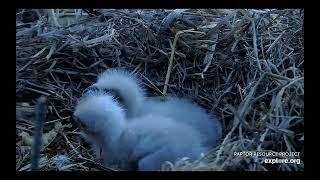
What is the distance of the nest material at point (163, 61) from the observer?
5.98 feet

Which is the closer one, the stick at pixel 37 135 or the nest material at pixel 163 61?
the stick at pixel 37 135

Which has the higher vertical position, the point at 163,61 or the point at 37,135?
the point at 163,61

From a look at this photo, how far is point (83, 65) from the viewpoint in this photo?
1.88 meters

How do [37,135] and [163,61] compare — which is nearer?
[37,135]

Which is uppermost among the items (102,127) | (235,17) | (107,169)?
(235,17)

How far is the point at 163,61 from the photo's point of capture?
6.24ft

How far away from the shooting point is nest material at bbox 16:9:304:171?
1.82m

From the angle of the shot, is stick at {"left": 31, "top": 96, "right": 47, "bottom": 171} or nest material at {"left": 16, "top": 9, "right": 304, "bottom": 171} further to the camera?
nest material at {"left": 16, "top": 9, "right": 304, "bottom": 171}

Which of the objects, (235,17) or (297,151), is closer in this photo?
(297,151)
